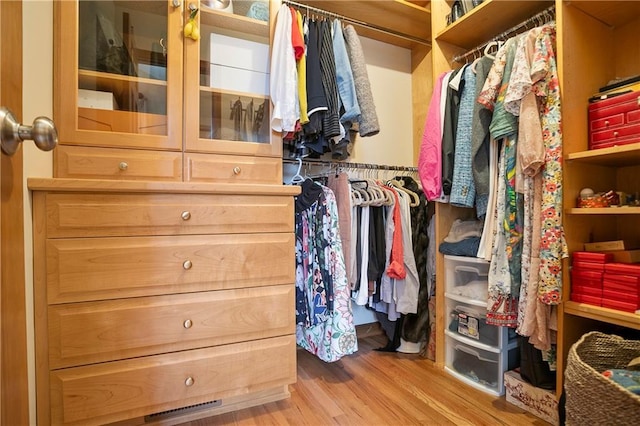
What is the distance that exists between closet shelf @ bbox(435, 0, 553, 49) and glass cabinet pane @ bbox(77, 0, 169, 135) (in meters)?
1.36

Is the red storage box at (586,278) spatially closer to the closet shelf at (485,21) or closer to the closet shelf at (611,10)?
the closet shelf at (611,10)

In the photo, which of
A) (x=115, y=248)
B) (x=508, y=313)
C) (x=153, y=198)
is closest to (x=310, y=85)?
(x=153, y=198)

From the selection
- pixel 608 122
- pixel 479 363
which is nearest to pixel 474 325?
pixel 479 363

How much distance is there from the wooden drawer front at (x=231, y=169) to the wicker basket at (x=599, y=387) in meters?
1.17

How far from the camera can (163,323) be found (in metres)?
1.07

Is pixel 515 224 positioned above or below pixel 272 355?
above

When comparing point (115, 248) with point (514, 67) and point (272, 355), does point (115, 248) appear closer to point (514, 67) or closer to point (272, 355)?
point (272, 355)

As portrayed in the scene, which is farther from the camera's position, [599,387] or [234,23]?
[234,23]

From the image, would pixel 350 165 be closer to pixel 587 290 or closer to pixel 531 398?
pixel 587 290

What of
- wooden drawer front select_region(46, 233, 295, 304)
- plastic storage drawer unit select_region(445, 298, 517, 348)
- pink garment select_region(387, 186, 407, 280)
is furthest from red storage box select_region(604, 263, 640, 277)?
wooden drawer front select_region(46, 233, 295, 304)

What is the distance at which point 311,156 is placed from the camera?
70.2 inches

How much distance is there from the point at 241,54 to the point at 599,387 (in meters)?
1.67

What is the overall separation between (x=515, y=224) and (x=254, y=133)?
1170mm

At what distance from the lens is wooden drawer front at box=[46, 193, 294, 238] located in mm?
A: 973
